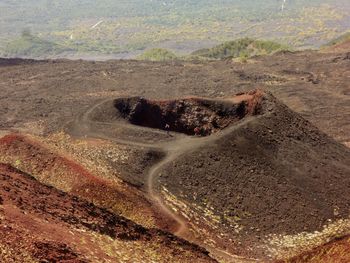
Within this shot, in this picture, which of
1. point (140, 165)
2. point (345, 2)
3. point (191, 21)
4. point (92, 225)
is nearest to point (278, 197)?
point (140, 165)

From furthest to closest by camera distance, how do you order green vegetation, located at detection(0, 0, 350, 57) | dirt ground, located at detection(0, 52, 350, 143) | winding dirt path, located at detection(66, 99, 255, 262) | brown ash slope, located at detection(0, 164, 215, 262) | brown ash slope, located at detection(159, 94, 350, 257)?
green vegetation, located at detection(0, 0, 350, 57) < dirt ground, located at detection(0, 52, 350, 143) < brown ash slope, located at detection(159, 94, 350, 257) < winding dirt path, located at detection(66, 99, 255, 262) < brown ash slope, located at detection(0, 164, 215, 262)

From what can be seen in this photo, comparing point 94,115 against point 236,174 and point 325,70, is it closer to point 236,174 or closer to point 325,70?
point 236,174

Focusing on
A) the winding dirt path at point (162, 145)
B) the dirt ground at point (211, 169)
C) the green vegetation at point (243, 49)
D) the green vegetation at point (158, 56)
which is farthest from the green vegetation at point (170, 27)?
the dirt ground at point (211, 169)

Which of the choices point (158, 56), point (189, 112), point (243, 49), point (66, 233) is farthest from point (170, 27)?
point (66, 233)

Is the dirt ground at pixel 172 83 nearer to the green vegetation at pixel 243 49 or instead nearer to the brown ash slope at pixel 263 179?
the green vegetation at pixel 243 49

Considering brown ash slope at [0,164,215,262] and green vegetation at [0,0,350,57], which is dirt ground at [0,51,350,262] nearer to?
brown ash slope at [0,164,215,262]

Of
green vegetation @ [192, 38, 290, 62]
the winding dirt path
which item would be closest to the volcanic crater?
the winding dirt path

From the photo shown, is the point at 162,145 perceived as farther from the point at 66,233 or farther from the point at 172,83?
the point at 172,83
